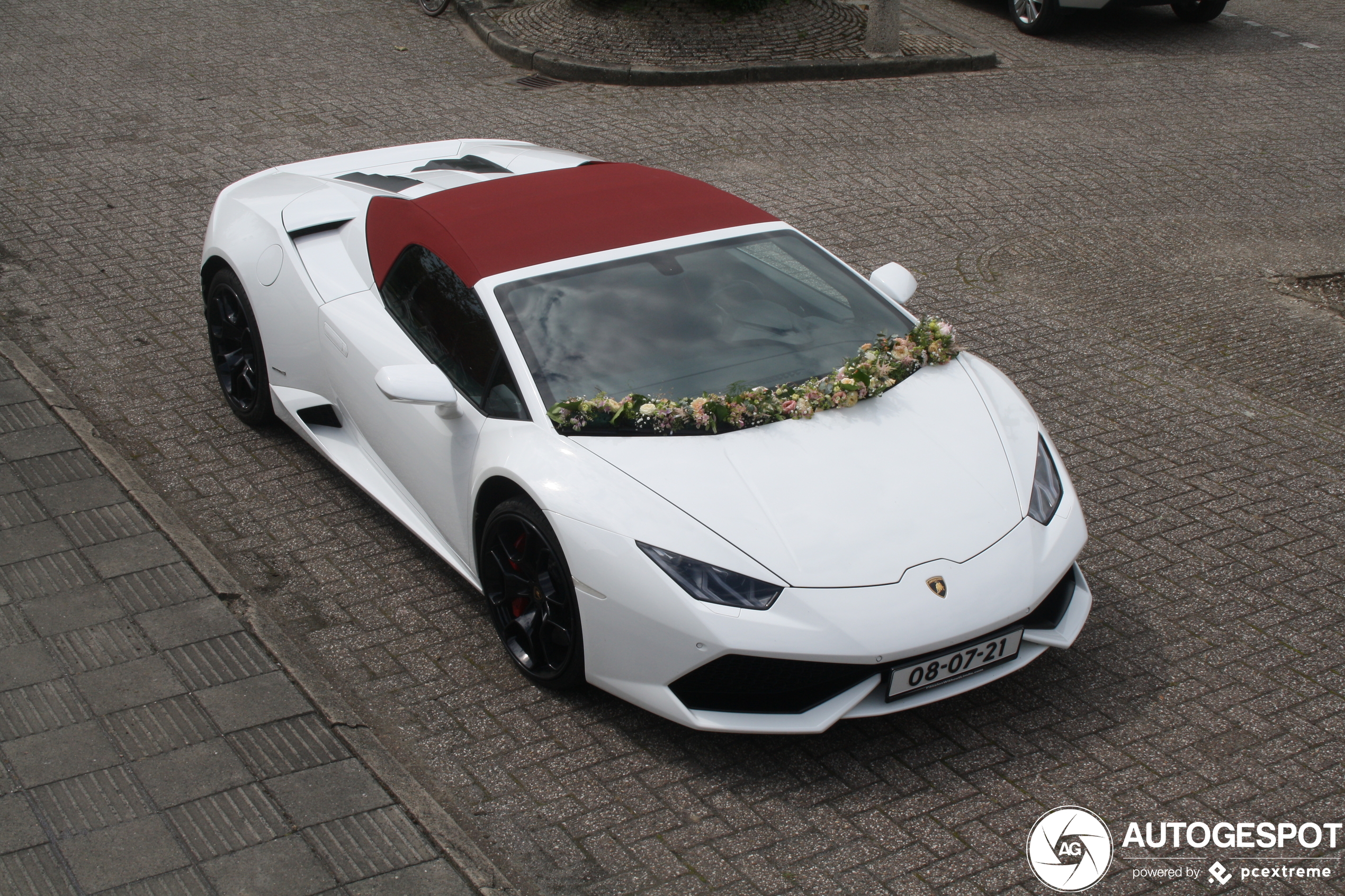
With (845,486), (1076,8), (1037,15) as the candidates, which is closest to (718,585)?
(845,486)

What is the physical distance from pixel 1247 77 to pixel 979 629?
34.1 feet

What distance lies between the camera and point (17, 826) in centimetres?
359

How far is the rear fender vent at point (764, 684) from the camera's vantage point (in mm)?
3680

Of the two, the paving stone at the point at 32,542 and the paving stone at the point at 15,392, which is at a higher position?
the paving stone at the point at 15,392

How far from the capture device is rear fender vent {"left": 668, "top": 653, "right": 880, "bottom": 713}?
12.1ft

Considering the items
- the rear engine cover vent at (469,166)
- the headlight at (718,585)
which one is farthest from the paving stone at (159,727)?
the rear engine cover vent at (469,166)

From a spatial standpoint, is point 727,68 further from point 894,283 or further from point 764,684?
point 764,684

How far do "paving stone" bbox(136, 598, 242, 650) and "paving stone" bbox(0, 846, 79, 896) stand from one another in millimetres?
1023

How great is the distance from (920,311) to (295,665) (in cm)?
439

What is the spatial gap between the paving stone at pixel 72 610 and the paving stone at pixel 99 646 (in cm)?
5

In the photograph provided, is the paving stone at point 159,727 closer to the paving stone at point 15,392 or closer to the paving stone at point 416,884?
the paving stone at point 416,884

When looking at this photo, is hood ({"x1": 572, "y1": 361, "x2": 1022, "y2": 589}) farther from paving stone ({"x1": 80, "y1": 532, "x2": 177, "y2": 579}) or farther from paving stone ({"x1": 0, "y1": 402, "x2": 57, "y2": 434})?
paving stone ({"x1": 0, "y1": 402, "x2": 57, "y2": 434})

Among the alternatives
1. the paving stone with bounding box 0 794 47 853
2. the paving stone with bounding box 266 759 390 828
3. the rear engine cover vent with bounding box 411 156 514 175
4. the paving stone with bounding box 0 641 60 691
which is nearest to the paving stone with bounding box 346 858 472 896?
the paving stone with bounding box 266 759 390 828

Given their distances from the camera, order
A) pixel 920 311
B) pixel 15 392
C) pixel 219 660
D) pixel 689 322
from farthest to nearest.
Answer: pixel 920 311, pixel 15 392, pixel 689 322, pixel 219 660
